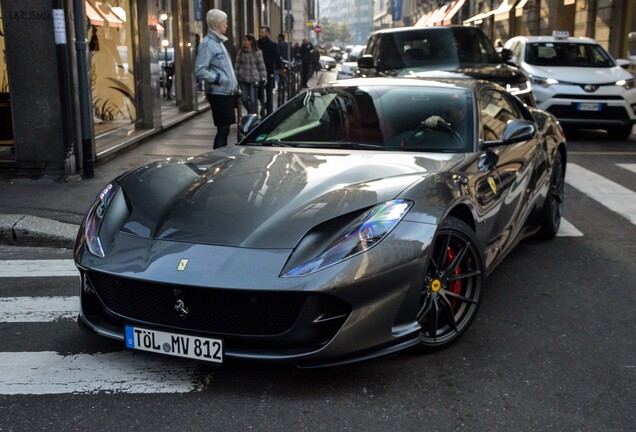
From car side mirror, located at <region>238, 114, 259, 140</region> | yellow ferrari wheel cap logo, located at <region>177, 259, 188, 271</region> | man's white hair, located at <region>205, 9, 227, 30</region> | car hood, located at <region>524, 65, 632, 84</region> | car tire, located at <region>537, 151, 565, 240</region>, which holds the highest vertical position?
man's white hair, located at <region>205, 9, 227, 30</region>

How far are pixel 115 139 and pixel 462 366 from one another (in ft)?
28.2

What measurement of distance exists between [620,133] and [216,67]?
7964 millimetres

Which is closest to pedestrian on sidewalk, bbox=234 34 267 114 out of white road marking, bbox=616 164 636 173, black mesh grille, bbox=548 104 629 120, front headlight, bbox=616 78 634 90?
black mesh grille, bbox=548 104 629 120

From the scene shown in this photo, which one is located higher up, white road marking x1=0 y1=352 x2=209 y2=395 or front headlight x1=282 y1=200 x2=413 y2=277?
front headlight x1=282 y1=200 x2=413 y2=277

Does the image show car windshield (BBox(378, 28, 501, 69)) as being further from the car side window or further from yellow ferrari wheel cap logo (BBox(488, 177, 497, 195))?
yellow ferrari wheel cap logo (BBox(488, 177, 497, 195))

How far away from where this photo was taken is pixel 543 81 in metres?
13.5

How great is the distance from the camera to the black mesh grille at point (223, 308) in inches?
129

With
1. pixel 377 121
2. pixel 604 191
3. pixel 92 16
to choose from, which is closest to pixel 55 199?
pixel 92 16

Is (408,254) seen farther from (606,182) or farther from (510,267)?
(606,182)

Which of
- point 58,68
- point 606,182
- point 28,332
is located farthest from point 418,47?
point 28,332

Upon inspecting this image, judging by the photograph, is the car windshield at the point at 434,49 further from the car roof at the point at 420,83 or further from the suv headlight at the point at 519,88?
the car roof at the point at 420,83

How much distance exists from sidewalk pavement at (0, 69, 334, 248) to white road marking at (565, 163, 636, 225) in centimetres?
518

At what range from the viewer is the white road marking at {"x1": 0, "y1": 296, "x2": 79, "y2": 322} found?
4.55 meters

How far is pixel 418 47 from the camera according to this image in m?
12.5
